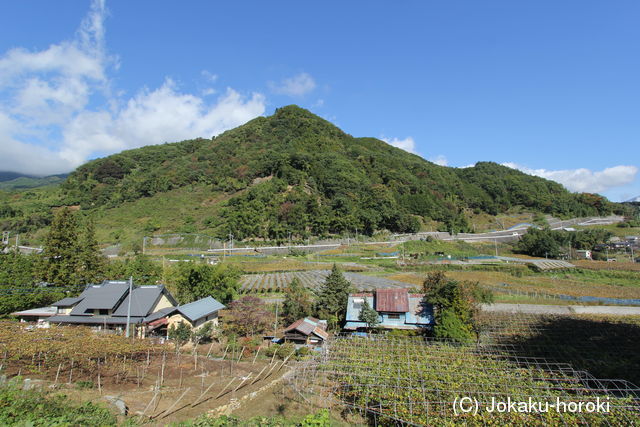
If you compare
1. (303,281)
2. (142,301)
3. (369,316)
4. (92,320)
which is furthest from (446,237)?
(92,320)

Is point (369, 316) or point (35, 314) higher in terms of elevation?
point (369, 316)

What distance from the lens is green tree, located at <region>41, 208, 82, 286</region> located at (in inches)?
1063

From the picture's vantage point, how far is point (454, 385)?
11.3 m

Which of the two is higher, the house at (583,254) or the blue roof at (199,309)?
the house at (583,254)

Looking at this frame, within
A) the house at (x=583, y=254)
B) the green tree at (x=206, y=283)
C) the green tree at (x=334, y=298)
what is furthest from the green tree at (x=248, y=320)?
the house at (x=583, y=254)

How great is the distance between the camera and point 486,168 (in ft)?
444

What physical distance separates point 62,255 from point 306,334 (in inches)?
925

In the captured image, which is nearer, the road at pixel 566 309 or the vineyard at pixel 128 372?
the vineyard at pixel 128 372

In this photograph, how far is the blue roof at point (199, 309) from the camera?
2084 cm

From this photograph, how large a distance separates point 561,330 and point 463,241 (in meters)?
50.7

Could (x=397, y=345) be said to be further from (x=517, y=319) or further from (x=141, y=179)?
(x=141, y=179)

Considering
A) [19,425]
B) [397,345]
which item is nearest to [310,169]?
[397,345]

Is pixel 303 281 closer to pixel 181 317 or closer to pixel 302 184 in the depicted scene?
pixel 181 317

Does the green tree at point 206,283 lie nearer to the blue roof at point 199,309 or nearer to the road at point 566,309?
the blue roof at point 199,309
